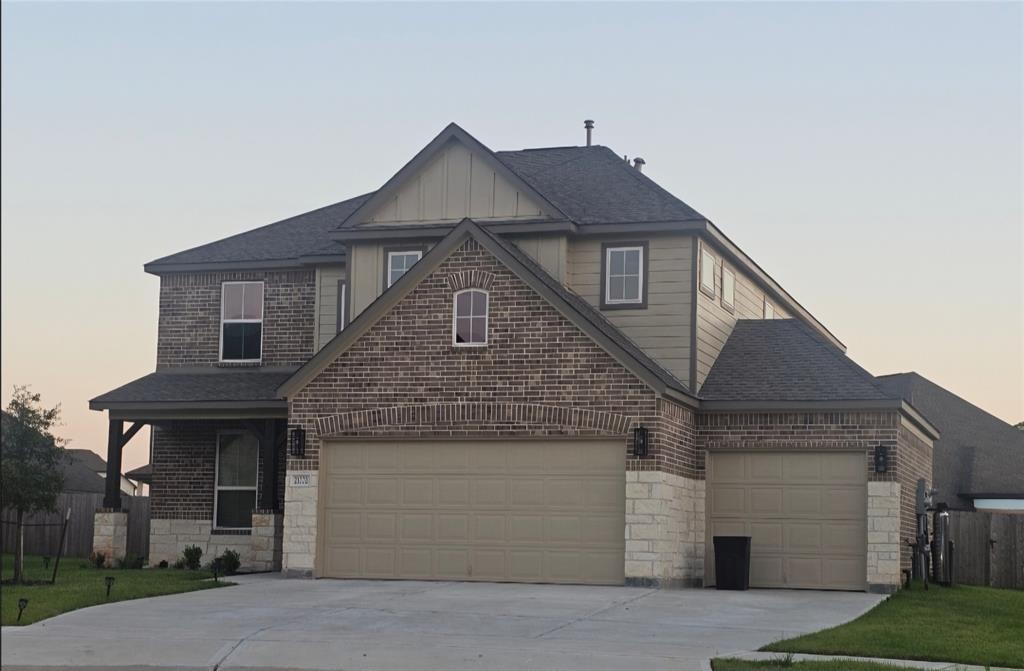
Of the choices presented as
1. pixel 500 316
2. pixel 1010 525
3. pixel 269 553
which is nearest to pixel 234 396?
pixel 269 553

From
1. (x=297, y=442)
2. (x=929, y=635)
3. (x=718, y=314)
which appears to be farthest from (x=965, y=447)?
(x=929, y=635)

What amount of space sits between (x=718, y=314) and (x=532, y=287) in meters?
5.07

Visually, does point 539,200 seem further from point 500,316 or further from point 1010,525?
point 1010,525

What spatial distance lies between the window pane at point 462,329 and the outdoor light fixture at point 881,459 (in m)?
7.05

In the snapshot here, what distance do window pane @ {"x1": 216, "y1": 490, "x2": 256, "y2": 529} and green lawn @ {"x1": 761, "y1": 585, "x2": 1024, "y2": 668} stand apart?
12.7 m

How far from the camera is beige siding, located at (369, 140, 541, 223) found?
2539cm

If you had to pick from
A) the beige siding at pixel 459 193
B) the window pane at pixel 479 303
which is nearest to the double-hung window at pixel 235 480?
the beige siding at pixel 459 193

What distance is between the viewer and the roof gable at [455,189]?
25.3 metres

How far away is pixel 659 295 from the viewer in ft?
81.5

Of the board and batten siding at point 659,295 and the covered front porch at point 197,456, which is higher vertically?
the board and batten siding at point 659,295

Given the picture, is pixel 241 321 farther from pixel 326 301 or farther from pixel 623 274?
pixel 623 274

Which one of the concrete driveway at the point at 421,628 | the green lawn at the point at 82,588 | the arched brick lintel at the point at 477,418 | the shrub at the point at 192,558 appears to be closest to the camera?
the concrete driveway at the point at 421,628

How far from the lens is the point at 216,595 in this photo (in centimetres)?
2012

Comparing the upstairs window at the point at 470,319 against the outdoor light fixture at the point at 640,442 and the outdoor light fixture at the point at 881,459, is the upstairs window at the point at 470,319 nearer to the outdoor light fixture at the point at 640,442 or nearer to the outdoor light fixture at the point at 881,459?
the outdoor light fixture at the point at 640,442
